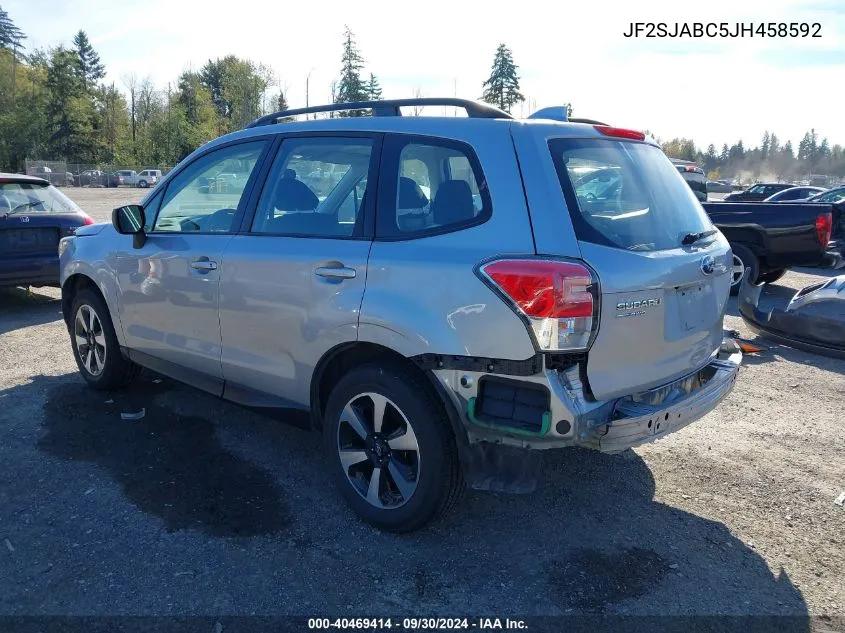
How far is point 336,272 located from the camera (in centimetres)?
346

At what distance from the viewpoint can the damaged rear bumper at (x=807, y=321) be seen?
6711 millimetres

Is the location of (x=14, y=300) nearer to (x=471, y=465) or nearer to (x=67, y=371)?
(x=67, y=371)

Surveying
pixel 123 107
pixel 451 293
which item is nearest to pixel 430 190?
pixel 451 293

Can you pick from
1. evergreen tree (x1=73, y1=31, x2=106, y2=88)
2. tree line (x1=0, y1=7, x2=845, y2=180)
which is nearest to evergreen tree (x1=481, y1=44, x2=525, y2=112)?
tree line (x1=0, y1=7, x2=845, y2=180)

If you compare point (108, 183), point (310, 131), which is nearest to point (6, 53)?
point (108, 183)

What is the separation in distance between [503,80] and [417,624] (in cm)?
7083

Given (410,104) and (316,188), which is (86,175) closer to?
(316,188)

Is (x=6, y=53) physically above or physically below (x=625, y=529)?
above

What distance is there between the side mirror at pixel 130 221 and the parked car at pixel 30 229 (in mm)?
4101

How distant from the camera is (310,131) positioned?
3.92m

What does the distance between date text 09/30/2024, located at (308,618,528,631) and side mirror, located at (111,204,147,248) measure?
2.88m

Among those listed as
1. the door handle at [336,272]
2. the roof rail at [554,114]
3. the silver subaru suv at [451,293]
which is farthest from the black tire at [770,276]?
the door handle at [336,272]

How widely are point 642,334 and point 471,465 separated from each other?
3.11ft

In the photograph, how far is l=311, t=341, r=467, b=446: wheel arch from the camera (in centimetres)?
315
